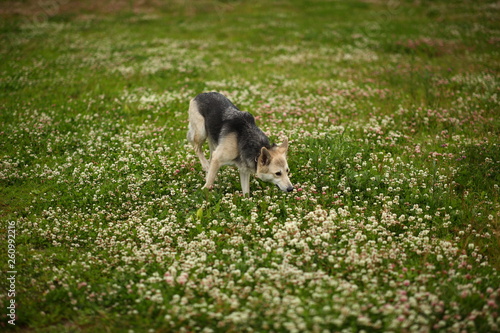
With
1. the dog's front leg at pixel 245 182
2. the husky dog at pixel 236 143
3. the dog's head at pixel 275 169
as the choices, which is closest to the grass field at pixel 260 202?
the dog's front leg at pixel 245 182

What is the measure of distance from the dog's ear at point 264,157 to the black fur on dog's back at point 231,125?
1.09ft

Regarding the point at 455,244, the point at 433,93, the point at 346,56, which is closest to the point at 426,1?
the point at 346,56

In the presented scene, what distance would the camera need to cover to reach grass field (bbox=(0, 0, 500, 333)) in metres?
5.55

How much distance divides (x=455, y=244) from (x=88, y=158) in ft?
33.4

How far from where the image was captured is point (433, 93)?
15.1 meters

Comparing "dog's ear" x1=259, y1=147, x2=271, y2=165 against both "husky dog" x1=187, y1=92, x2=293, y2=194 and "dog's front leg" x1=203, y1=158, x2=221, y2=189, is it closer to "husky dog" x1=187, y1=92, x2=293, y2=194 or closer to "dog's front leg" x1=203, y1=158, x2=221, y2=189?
"husky dog" x1=187, y1=92, x2=293, y2=194

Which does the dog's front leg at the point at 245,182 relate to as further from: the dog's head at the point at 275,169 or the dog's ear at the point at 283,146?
the dog's ear at the point at 283,146

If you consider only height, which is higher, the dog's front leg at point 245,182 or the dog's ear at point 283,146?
the dog's ear at point 283,146

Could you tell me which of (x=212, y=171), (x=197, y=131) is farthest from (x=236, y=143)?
(x=197, y=131)

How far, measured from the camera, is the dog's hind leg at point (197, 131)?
401 inches

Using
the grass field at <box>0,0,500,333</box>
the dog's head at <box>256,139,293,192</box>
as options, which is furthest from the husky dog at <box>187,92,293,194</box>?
the grass field at <box>0,0,500,333</box>

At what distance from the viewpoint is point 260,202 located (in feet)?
28.4

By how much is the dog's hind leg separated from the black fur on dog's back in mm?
166

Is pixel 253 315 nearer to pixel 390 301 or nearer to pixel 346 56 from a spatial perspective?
pixel 390 301
